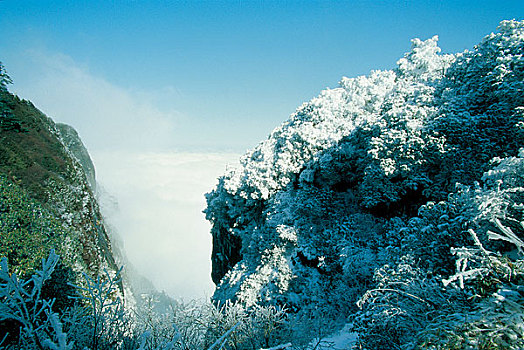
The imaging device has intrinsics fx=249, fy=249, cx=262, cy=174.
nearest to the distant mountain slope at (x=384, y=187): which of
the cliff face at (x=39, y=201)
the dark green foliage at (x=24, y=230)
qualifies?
the cliff face at (x=39, y=201)

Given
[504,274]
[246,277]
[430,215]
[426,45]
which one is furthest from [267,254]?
[426,45]

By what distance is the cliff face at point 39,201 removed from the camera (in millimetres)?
9891

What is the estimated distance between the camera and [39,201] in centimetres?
1249

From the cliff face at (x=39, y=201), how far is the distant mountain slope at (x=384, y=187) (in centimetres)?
884

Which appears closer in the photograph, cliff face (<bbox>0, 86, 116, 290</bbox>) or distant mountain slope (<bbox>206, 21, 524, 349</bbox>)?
distant mountain slope (<bbox>206, 21, 524, 349</bbox>)

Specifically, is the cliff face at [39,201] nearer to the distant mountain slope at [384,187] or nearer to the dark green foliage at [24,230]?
the dark green foliage at [24,230]

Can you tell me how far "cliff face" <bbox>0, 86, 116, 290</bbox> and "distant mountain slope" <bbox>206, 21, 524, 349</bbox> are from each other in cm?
884

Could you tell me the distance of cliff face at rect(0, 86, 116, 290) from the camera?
9891 millimetres

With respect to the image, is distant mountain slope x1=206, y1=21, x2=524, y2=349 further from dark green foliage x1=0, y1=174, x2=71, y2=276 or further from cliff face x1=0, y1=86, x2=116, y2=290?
dark green foliage x1=0, y1=174, x2=71, y2=276

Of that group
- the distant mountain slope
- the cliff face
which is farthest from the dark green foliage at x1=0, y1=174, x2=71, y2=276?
the distant mountain slope

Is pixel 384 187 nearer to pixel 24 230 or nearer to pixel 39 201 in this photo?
pixel 24 230

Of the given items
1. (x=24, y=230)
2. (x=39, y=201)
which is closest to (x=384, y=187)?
(x=24, y=230)

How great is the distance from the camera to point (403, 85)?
54.1 ft

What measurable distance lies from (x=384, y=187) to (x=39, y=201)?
17797 millimetres
